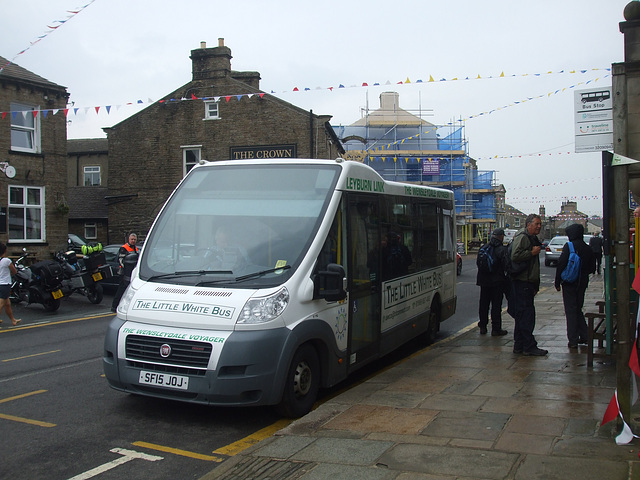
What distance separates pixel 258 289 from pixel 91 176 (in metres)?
40.9

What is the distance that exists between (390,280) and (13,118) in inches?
774

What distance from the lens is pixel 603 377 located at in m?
7.29

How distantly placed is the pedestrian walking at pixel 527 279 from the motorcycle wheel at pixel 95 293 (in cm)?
1136

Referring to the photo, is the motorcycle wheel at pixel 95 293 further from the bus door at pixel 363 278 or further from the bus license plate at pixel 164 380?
the bus license plate at pixel 164 380

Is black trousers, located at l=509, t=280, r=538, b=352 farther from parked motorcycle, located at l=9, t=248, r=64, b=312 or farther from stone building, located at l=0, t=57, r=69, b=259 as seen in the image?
stone building, located at l=0, t=57, r=69, b=259

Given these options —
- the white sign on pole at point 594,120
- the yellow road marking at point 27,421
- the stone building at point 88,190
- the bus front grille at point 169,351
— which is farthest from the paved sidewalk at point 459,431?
the stone building at point 88,190

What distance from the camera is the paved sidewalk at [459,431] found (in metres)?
4.41

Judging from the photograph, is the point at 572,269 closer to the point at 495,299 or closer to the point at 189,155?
the point at 495,299

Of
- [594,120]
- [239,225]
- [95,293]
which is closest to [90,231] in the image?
[95,293]

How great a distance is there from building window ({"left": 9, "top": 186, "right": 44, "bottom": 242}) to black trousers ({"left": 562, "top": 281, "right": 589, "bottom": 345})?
65.7 feet

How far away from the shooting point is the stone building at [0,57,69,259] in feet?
73.9

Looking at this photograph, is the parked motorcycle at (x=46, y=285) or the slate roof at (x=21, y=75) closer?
the parked motorcycle at (x=46, y=285)

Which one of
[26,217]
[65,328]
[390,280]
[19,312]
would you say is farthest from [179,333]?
[26,217]

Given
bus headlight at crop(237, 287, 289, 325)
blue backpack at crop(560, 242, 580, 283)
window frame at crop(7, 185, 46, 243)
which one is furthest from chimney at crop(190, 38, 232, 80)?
bus headlight at crop(237, 287, 289, 325)
